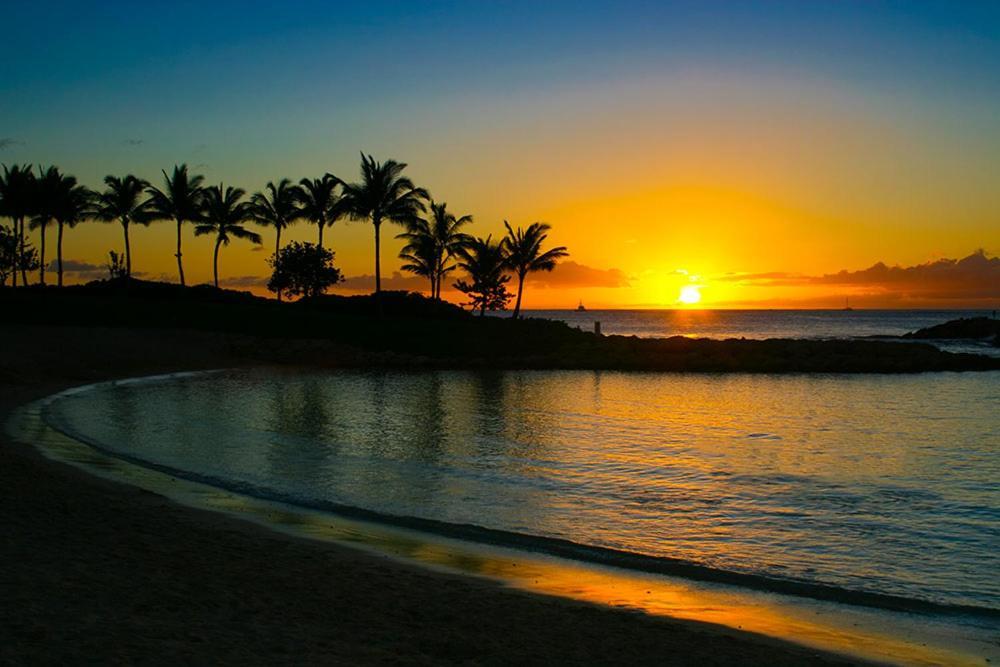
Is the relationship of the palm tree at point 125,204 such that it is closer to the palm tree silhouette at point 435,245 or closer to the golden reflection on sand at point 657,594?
the palm tree silhouette at point 435,245

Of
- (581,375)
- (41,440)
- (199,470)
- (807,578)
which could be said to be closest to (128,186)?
(581,375)

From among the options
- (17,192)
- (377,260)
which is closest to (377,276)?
(377,260)

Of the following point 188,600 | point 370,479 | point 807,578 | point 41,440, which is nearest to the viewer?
point 188,600

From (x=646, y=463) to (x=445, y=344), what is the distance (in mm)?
34961

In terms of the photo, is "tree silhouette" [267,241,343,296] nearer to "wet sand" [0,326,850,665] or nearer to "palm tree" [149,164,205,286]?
"palm tree" [149,164,205,286]

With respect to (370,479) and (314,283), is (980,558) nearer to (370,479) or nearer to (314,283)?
(370,479)

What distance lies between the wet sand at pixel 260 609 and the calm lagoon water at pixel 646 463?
2732 mm

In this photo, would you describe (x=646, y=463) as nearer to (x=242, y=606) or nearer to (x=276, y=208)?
(x=242, y=606)

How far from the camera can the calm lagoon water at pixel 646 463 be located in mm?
10734

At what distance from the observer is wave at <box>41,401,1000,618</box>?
861cm

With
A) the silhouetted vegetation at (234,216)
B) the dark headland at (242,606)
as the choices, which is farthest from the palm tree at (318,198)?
the dark headland at (242,606)

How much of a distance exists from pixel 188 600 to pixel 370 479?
24.7ft

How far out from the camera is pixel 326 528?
11305 millimetres

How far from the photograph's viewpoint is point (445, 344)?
168 ft
